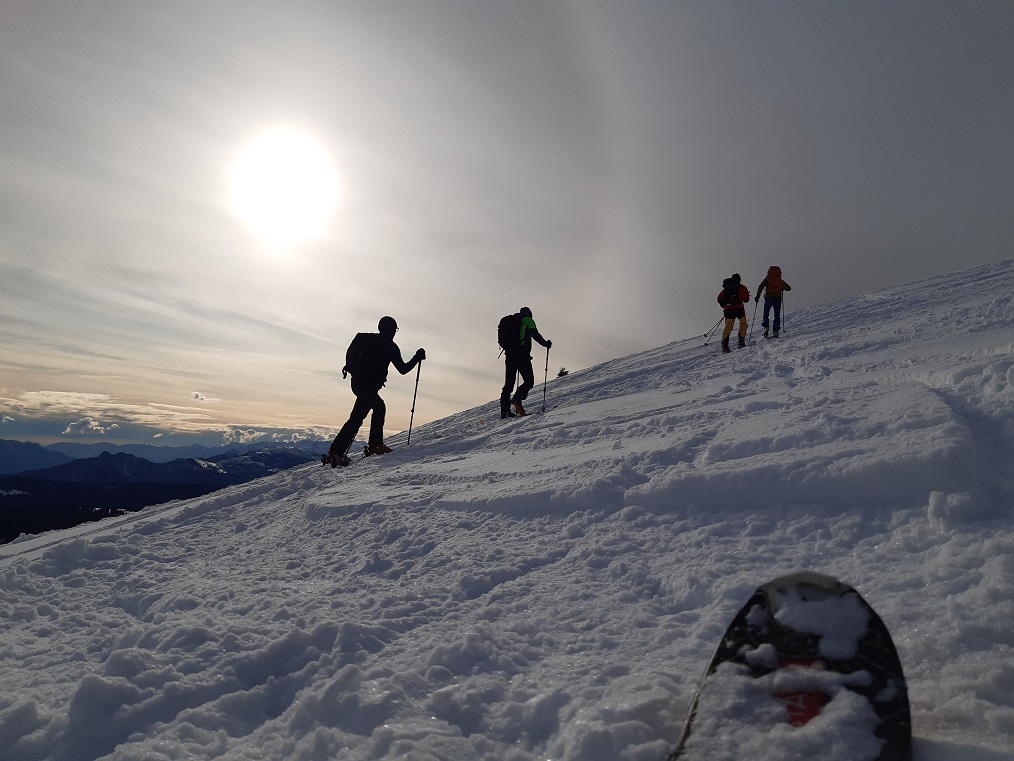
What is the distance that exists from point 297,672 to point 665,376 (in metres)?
10.7

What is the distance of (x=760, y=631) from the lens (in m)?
2.36

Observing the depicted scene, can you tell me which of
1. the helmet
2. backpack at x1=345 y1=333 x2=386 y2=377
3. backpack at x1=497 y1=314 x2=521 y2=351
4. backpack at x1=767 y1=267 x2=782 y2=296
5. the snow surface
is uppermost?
backpack at x1=767 y1=267 x2=782 y2=296

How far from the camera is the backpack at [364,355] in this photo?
1012cm

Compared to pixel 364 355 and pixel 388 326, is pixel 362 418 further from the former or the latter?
pixel 388 326

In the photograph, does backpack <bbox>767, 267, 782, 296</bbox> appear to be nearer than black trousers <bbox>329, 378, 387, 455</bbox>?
No

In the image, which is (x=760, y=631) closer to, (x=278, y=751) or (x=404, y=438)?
(x=278, y=751)

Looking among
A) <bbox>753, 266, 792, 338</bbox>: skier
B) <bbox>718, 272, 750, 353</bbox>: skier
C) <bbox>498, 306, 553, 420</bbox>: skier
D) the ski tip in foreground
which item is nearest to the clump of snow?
the ski tip in foreground

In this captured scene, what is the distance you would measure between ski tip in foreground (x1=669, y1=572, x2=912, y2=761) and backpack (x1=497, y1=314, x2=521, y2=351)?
9.78 metres

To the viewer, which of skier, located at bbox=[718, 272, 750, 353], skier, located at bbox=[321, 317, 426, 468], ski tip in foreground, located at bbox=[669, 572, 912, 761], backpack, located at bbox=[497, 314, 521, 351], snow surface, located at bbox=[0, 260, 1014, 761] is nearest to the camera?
ski tip in foreground, located at bbox=[669, 572, 912, 761]

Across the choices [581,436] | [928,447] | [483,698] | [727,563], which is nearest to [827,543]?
[727,563]

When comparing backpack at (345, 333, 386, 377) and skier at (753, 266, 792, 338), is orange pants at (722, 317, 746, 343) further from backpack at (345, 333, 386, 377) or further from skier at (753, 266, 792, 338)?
backpack at (345, 333, 386, 377)

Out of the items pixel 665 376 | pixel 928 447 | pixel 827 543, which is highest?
pixel 665 376

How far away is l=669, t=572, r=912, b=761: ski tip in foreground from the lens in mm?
1925

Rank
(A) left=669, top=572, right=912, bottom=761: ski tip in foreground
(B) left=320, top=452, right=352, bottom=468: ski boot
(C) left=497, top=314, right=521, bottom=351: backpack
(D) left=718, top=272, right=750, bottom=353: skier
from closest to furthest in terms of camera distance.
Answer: (A) left=669, top=572, right=912, bottom=761: ski tip in foreground, (B) left=320, top=452, right=352, bottom=468: ski boot, (C) left=497, top=314, right=521, bottom=351: backpack, (D) left=718, top=272, right=750, bottom=353: skier
